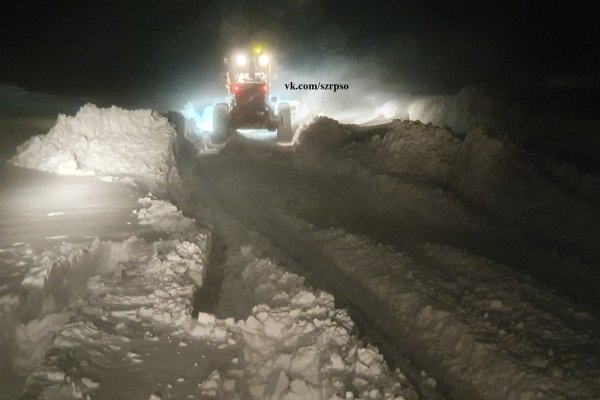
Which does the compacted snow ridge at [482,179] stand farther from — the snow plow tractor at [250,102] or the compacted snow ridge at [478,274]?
the snow plow tractor at [250,102]

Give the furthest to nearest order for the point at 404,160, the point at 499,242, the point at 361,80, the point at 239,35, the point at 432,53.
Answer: the point at 239,35 → the point at 432,53 → the point at 361,80 → the point at 404,160 → the point at 499,242

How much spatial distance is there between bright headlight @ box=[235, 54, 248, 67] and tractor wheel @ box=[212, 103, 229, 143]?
1.30 meters

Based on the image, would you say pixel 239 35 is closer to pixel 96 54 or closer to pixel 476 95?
pixel 96 54

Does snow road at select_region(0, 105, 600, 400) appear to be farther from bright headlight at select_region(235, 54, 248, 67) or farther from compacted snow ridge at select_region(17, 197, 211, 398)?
bright headlight at select_region(235, 54, 248, 67)

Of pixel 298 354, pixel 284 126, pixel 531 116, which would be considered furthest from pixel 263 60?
pixel 298 354

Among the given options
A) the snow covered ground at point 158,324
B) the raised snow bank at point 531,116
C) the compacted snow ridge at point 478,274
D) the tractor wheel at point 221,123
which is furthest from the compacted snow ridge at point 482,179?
the snow covered ground at point 158,324

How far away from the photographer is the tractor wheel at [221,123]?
15.9 metres

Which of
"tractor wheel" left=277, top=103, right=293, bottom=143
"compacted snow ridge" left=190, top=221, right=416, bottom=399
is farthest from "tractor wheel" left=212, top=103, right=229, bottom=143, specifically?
"compacted snow ridge" left=190, top=221, right=416, bottom=399

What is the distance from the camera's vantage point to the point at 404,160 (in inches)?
448

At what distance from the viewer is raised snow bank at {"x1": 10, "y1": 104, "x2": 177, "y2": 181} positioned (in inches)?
373

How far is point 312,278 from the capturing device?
6.98 meters

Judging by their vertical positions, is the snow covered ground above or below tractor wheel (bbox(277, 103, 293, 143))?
below

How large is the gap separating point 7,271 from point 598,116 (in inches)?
608

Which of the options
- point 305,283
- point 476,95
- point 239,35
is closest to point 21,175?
point 305,283
